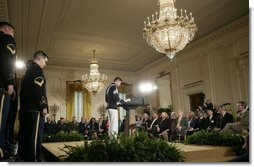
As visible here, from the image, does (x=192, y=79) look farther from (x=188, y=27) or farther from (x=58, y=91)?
(x=58, y=91)

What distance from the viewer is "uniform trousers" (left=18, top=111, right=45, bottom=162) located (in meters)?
2.30

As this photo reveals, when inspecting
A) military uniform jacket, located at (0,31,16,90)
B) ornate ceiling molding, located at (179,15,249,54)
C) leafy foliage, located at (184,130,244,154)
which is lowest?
leafy foliage, located at (184,130,244,154)

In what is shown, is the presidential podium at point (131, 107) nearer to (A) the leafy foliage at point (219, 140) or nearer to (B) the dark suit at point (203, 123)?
(A) the leafy foliage at point (219, 140)

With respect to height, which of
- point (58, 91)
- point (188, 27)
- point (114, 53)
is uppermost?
point (114, 53)

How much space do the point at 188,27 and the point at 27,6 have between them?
3625mm

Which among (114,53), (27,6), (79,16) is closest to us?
(27,6)

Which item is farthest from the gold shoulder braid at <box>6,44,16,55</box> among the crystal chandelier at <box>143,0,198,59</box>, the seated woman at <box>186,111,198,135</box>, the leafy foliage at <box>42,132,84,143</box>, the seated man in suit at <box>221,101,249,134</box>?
the seated woman at <box>186,111,198,135</box>

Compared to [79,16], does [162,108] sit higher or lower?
lower

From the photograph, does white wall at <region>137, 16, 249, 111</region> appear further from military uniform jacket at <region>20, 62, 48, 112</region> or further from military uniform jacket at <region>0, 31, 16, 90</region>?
military uniform jacket at <region>0, 31, 16, 90</region>

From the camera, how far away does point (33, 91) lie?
2471 millimetres

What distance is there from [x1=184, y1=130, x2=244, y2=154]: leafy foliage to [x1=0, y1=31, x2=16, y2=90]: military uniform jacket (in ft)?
7.94

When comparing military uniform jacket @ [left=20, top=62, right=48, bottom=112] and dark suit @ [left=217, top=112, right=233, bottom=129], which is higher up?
military uniform jacket @ [left=20, top=62, right=48, bottom=112]

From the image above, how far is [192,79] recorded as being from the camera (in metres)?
8.31

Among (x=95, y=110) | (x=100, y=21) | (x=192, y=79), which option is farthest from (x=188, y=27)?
(x=95, y=110)
